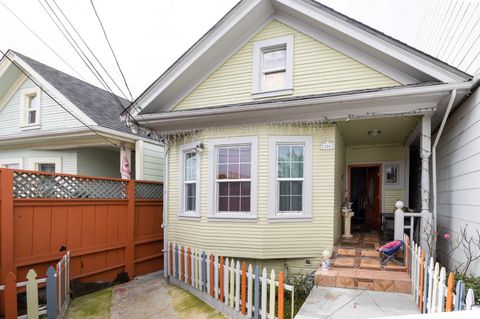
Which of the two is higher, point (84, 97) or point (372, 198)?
point (84, 97)

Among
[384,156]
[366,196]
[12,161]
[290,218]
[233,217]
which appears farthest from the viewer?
[12,161]

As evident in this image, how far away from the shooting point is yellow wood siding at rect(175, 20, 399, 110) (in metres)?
6.64

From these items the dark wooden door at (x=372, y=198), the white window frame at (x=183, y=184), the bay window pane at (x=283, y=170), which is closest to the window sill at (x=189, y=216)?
the white window frame at (x=183, y=184)

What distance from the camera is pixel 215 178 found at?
24.7ft

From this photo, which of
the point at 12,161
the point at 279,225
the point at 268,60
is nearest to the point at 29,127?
the point at 12,161

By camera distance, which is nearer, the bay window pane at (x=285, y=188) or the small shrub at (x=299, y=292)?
the small shrub at (x=299, y=292)

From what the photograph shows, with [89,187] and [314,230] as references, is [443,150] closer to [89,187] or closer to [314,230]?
[314,230]

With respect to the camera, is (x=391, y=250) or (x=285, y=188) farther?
(x=285, y=188)

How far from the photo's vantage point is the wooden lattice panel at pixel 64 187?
5670mm

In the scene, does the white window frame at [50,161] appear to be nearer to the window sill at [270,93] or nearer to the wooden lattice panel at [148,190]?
the wooden lattice panel at [148,190]

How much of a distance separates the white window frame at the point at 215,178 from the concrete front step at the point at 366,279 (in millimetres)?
2040

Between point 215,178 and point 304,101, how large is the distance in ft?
9.23

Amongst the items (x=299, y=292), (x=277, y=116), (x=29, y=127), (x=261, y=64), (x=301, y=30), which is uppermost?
(x=301, y=30)

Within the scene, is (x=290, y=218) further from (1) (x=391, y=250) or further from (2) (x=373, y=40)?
(2) (x=373, y=40)
